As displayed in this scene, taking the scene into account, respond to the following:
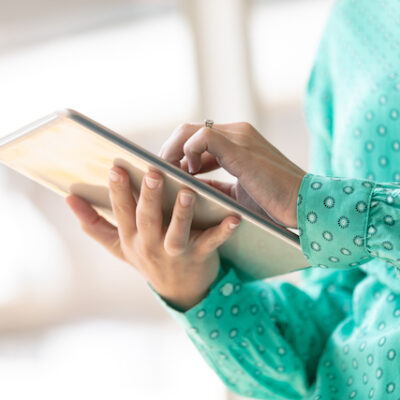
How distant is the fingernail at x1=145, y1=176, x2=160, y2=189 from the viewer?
508 mm

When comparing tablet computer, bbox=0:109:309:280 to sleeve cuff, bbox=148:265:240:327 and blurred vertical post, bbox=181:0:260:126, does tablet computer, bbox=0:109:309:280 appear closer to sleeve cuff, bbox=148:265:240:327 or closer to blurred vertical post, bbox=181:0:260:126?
sleeve cuff, bbox=148:265:240:327

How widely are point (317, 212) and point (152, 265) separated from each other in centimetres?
19

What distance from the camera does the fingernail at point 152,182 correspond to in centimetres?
51

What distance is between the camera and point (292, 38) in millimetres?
1676

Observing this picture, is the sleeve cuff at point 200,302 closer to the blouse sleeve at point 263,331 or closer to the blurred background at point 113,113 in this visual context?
the blouse sleeve at point 263,331

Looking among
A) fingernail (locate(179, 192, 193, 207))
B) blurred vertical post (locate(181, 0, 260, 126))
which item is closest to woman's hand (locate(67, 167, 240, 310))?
fingernail (locate(179, 192, 193, 207))

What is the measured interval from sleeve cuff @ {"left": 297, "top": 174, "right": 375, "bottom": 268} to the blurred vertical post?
3.79ft

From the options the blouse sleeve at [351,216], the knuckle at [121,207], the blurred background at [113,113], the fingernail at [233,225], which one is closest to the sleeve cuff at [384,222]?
the blouse sleeve at [351,216]

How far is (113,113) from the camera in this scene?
61.8 inches

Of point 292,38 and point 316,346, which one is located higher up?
point 292,38

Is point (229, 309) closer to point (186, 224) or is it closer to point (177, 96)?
point (186, 224)

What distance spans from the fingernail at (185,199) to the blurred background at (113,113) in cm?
104

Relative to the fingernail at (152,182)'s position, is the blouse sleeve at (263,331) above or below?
below

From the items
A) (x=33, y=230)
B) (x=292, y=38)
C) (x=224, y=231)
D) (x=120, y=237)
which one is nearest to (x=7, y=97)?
(x=33, y=230)
